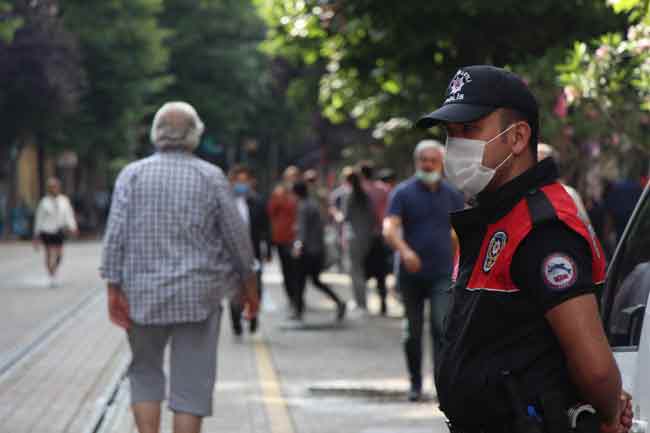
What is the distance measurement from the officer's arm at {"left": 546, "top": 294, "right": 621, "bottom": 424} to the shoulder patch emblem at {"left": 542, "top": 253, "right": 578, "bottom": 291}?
0.04m

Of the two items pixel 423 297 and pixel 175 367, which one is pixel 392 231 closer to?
pixel 423 297

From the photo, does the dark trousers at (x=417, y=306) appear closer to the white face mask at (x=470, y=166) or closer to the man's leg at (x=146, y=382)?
the man's leg at (x=146, y=382)

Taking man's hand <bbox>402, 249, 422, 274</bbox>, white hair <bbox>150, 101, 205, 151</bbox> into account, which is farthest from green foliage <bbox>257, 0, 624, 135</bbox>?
white hair <bbox>150, 101, 205, 151</bbox>

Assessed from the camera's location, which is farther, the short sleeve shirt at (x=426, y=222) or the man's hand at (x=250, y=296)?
the short sleeve shirt at (x=426, y=222)

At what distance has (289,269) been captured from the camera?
16.6 metres

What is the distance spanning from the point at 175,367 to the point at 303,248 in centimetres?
975

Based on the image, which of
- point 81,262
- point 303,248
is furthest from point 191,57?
point 303,248

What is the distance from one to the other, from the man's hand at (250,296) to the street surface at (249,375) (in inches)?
72.3

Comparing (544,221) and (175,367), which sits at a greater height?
(544,221)

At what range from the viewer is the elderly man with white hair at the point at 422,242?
375 inches

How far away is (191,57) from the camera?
60.4 metres

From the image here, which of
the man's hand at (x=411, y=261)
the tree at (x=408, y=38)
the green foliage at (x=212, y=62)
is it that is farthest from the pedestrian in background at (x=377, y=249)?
the green foliage at (x=212, y=62)

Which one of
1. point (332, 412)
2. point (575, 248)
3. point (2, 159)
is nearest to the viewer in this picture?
point (575, 248)

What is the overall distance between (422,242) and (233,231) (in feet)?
10.7
